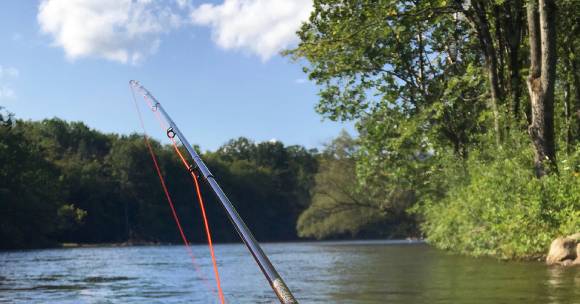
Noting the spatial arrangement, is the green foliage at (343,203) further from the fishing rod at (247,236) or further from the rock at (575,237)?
the fishing rod at (247,236)

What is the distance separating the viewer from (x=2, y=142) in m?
66.6

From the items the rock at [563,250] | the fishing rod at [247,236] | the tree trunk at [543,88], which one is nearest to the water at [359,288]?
the rock at [563,250]

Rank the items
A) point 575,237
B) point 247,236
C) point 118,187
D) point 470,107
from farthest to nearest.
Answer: point 118,187 → point 470,107 → point 575,237 → point 247,236

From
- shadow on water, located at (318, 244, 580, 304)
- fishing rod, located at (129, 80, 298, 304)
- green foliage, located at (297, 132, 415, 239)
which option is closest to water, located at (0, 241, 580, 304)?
shadow on water, located at (318, 244, 580, 304)

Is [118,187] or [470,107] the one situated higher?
[118,187]

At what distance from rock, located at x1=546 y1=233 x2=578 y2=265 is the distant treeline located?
5742 cm

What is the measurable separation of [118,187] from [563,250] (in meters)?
95.8

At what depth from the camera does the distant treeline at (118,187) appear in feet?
227

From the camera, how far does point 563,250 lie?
14.8m

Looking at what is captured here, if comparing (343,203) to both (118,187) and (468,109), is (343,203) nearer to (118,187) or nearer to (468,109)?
(468,109)

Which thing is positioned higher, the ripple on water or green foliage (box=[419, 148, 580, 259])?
green foliage (box=[419, 148, 580, 259])

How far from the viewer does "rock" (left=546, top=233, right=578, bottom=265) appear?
1463 cm

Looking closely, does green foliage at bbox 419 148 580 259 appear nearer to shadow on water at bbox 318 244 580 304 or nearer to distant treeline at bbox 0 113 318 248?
shadow on water at bbox 318 244 580 304

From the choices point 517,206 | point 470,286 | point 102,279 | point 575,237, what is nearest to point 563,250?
point 575,237
